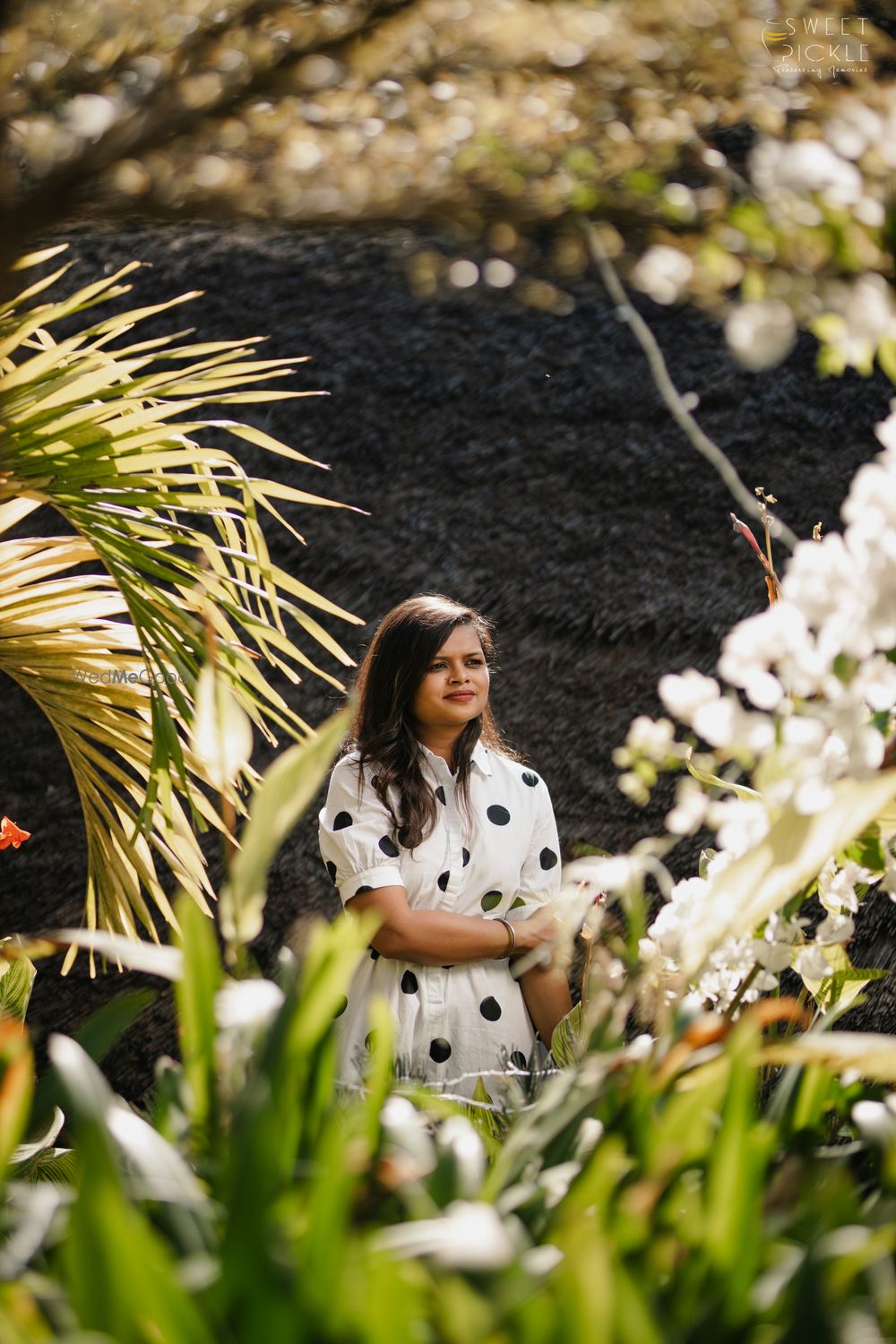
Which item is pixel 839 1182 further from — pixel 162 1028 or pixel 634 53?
pixel 162 1028

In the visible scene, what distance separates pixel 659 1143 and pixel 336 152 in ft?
2.57

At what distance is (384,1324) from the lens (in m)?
0.49

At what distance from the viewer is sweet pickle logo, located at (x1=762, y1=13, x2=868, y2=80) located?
40.0 inches

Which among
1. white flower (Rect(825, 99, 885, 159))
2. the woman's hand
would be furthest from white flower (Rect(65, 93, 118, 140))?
the woman's hand

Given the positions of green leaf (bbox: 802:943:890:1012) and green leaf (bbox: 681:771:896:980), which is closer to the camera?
green leaf (bbox: 681:771:896:980)

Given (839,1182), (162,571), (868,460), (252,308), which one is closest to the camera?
(839,1182)

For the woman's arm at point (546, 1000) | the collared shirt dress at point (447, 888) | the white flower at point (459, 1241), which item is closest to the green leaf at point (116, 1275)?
the white flower at point (459, 1241)

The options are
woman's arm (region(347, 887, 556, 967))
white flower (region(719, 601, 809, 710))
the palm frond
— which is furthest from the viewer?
woman's arm (region(347, 887, 556, 967))

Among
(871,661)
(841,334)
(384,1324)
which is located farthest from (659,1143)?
(841,334)

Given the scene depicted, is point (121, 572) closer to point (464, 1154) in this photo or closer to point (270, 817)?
point (270, 817)

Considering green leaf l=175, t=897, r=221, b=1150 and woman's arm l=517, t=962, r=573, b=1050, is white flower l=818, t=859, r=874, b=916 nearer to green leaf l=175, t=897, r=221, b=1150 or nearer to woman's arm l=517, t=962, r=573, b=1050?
green leaf l=175, t=897, r=221, b=1150

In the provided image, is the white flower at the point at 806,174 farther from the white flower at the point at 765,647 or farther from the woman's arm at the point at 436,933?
the woman's arm at the point at 436,933

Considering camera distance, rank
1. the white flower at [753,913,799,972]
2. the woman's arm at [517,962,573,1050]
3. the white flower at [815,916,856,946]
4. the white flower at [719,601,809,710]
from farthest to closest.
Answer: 1. the woman's arm at [517,962,573,1050]
2. the white flower at [815,916,856,946]
3. the white flower at [753,913,799,972]
4. the white flower at [719,601,809,710]

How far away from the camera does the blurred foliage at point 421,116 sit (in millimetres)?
813
